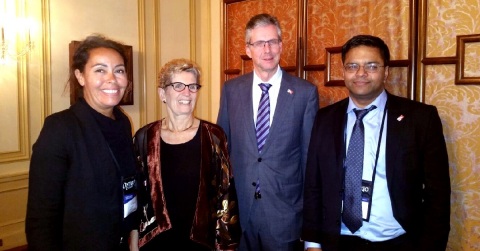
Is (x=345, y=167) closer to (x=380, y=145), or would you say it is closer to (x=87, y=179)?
(x=380, y=145)

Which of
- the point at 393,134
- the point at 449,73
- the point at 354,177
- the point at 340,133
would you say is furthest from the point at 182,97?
the point at 449,73

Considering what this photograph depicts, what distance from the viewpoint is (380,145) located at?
1.70 metres

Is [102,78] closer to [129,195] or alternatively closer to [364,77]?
[129,195]

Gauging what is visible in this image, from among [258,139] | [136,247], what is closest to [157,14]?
[258,139]

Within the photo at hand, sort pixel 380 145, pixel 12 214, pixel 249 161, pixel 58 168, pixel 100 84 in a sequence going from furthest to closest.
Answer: pixel 12 214 < pixel 249 161 < pixel 380 145 < pixel 100 84 < pixel 58 168

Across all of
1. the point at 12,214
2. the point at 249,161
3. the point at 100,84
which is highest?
the point at 100,84

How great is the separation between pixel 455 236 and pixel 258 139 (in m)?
1.45

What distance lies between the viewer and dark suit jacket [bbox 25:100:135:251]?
131 cm

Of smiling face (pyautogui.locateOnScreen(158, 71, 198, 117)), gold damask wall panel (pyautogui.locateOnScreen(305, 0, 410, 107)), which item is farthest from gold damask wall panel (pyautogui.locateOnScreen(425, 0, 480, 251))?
smiling face (pyautogui.locateOnScreen(158, 71, 198, 117))

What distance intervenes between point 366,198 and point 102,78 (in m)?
1.29

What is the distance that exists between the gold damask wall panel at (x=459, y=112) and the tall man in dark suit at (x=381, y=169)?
0.77m

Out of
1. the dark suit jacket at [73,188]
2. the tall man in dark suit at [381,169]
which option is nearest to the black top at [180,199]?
the dark suit jacket at [73,188]

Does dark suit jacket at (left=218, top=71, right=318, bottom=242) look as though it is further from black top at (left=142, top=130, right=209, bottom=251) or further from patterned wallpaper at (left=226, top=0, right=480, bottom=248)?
patterned wallpaper at (left=226, top=0, right=480, bottom=248)

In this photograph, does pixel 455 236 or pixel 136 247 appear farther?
pixel 455 236
